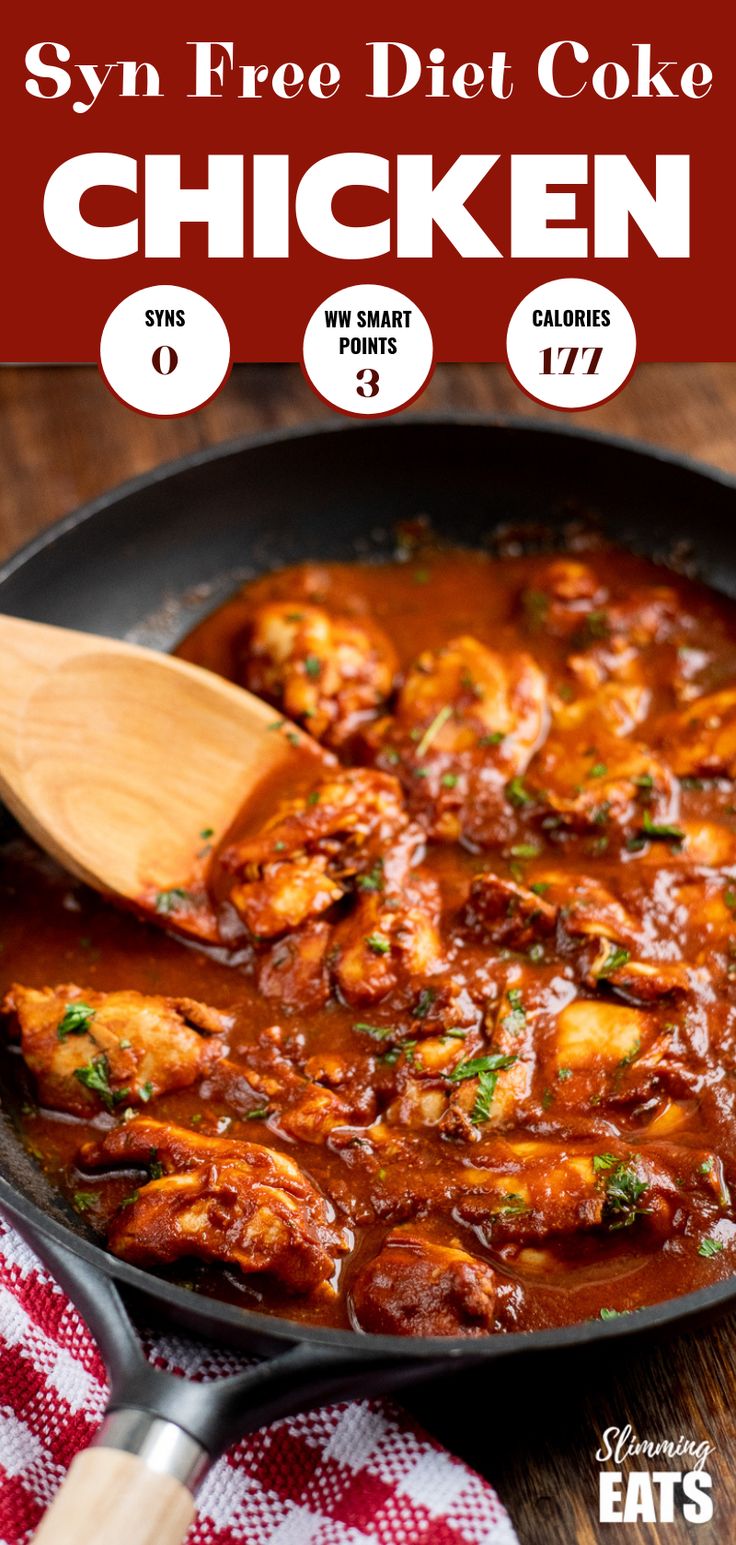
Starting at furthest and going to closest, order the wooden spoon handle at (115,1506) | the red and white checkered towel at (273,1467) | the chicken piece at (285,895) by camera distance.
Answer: the chicken piece at (285,895), the red and white checkered towel at (273,1467), the wooden spoon handle at (115,1506)

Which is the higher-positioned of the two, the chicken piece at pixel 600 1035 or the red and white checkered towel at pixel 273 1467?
the chicken piece at pixel 600 1035

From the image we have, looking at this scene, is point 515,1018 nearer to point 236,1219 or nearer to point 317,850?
point 317,850

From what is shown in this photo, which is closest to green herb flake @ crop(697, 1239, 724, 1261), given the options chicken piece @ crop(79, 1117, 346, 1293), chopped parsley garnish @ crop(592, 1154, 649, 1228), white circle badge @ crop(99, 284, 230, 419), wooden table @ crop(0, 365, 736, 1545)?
chopped parsley garnish @ crop(592, 1154, 649, 1228)

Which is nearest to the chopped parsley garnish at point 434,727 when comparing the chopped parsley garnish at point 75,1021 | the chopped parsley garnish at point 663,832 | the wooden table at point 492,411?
the chopped parsley garnish at point 663,832

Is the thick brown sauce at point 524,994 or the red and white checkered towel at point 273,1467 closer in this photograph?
the red and white checkered towel at point 273,1467

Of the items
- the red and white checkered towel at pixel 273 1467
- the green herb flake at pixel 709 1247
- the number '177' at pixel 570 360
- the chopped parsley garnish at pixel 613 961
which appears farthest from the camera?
the number '177' at pixel 570 360

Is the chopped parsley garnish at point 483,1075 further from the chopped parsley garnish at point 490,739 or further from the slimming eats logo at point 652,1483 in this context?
the chopped parsley garnish at point 490,739

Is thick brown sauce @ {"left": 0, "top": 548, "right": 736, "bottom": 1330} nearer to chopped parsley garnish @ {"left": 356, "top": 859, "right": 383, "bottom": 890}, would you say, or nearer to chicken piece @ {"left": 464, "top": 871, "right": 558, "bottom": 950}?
chicken piece @ {"left": 464, "top": 871, "right": 558, "bottom": 950}
